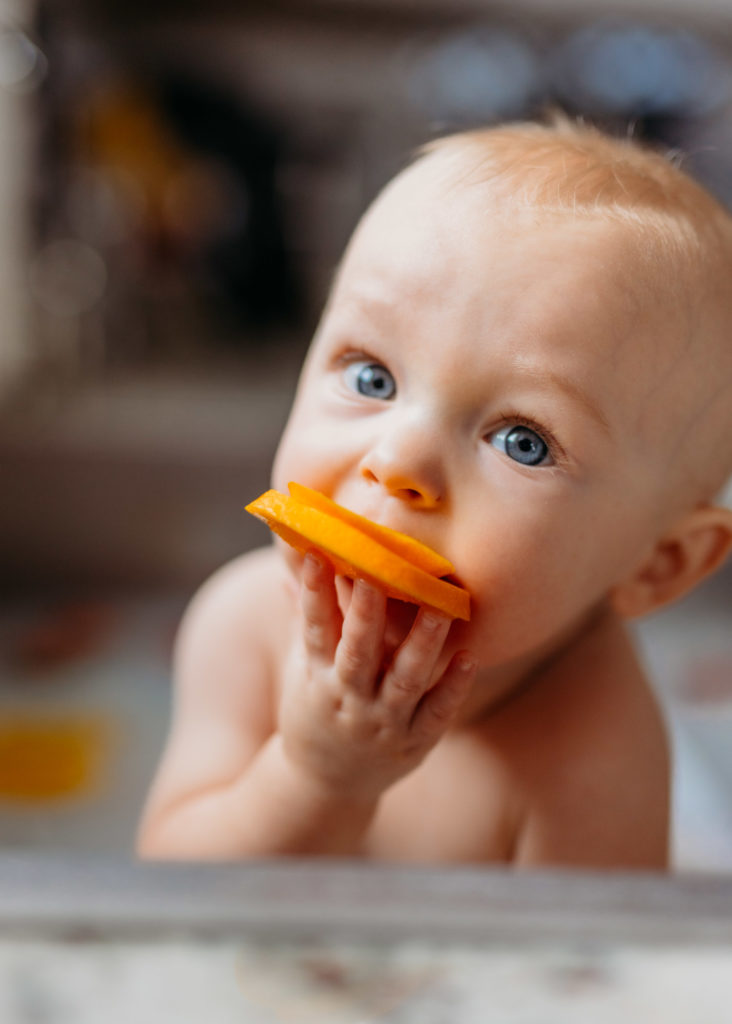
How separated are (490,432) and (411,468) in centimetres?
4

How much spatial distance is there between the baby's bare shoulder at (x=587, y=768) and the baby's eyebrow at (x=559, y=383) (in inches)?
8.4

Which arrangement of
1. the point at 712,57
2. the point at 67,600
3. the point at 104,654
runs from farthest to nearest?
the point at 712,57
the point at 67,600
the point at 104,654

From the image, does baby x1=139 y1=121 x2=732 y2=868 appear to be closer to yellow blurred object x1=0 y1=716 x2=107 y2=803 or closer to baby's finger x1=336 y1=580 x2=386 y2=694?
baby's finger x1=336 y1=580 x2=386 y2=694

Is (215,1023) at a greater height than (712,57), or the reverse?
(712,57)

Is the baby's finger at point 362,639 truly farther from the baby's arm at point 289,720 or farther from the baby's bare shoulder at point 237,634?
the baby's bare shoulder at point 237,634

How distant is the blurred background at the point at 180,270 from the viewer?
109 cm

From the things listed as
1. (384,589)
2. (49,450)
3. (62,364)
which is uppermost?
(62,364)

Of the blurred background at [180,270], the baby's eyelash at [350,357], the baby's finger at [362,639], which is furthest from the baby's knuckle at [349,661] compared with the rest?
the blurred background at [180,270]

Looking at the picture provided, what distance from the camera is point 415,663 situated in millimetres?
381

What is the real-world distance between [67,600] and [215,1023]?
3.53 ft

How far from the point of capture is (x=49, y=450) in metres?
1.30

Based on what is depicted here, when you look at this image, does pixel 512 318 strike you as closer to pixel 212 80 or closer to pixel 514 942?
pixel 514 942

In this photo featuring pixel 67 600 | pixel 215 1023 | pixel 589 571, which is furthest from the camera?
pixel 67 600

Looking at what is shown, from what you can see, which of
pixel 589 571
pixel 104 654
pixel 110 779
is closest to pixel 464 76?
pixel 104 654
